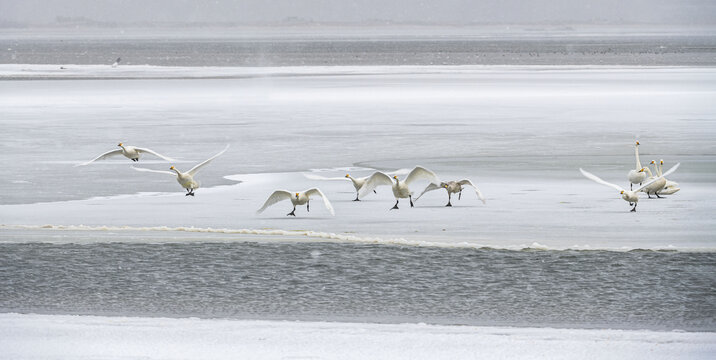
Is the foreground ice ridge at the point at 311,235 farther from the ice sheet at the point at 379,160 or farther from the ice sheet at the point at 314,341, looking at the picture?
the ice sheet at the point at 314,341

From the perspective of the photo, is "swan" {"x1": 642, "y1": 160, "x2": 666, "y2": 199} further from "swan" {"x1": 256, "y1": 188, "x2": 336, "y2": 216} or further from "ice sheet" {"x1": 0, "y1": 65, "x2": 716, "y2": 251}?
"swan" {"x1": 256, "y1": 188, "x2": 336, "y2": 216}

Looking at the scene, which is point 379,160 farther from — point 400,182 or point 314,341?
point 314,341

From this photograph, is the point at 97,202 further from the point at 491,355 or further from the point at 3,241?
the point at 491,355

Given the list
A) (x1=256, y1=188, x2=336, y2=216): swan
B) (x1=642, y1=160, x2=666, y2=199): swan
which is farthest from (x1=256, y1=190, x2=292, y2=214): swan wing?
(x1=642, y1=160, x2=666, y2=199): swan

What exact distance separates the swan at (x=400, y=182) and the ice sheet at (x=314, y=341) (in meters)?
4.86

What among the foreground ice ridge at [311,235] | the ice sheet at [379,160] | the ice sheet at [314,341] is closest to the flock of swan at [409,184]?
the ice sheet at [379,160]

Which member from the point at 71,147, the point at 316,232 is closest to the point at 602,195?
the point at 316,232

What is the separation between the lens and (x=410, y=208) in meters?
12.2

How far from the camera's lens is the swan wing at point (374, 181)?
480 inches

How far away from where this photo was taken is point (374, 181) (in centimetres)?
1227

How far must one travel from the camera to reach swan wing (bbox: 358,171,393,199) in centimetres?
1220

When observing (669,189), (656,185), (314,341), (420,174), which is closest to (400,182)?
(420,174)

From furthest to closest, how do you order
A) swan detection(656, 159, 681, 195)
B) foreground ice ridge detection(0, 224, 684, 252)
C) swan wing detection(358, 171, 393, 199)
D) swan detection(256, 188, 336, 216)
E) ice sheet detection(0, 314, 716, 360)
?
swan detection(656, 159, 681, 195) → swan wing detection(358, 171, 393, 199) → swan detection(256, 188, 336, 216) → foreground ice ridge detection(0, 224, 684, 252) → ice sheet detection(0, 314, 716, 360)

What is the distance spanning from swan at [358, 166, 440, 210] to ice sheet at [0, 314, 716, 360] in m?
4.86
